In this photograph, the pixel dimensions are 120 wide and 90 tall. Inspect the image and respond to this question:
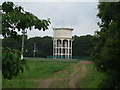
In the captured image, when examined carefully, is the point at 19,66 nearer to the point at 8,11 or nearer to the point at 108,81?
the point at 8,11

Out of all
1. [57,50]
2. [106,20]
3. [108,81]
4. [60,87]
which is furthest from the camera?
[57,50]

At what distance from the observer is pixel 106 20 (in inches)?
620

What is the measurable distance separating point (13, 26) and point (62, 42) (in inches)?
2111

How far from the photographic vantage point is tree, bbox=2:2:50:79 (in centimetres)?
342

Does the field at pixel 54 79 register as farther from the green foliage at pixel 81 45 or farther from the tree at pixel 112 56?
the green foliage at pixel 81 45

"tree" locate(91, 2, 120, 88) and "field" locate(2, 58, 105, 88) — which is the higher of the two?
"tree" locate(91, 2, 120, 88)

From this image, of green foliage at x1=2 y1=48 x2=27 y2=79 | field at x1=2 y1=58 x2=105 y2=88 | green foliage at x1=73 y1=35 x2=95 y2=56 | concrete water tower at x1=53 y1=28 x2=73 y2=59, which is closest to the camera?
green foliage at x1=2 y1=48 x2=27 y2=79

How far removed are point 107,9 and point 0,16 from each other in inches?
452

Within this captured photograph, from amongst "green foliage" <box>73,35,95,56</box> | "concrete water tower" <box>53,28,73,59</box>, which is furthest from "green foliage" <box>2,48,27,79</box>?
"green foliage" <box>73,35,95,56</box>

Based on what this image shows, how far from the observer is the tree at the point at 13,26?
11.2 feet

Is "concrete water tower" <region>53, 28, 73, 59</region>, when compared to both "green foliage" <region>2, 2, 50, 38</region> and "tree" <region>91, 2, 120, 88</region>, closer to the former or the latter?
"tree" <region>91, 2, 120, 88</region>

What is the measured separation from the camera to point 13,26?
12.7 feet

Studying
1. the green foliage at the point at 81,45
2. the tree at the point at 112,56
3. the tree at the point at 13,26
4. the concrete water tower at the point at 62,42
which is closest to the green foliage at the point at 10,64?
the tree at the point at 13,26

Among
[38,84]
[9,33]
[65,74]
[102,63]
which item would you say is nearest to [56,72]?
[65,74]
